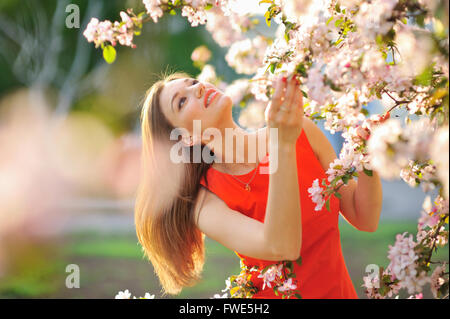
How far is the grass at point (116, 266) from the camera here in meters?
5.75

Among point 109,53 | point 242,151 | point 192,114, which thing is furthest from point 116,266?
point 109,53

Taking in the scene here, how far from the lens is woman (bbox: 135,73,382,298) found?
1.78 metres

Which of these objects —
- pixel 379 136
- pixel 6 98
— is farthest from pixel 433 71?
pixel 6 98

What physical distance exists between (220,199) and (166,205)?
260mm

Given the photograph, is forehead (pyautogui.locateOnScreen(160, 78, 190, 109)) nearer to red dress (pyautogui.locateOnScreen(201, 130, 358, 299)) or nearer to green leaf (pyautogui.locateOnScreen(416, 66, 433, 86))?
red dress (pyautogui.locateOnScreen(201, 130, 358, 299))

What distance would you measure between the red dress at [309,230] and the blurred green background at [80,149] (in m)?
4.64

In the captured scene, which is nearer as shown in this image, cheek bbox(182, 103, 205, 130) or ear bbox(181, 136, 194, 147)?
cheek bbox(182, 103, 205, 130)

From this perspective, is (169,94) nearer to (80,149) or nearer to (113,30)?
(113,30)

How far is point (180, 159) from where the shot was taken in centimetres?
210

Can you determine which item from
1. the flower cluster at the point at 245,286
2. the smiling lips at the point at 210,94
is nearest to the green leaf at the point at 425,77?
the smiling lips at the point at 210,94

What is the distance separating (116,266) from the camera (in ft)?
22.3

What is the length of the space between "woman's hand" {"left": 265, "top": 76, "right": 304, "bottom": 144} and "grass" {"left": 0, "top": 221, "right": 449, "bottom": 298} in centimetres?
349

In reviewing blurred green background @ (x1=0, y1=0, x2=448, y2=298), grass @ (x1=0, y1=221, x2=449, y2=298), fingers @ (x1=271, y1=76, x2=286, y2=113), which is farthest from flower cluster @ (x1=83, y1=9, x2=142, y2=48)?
blurred green background @ (x1=0, y1=0, x2=448, y2=298)

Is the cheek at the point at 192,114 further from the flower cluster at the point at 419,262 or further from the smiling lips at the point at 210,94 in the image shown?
the flower cluster at the point at 419,262
